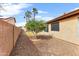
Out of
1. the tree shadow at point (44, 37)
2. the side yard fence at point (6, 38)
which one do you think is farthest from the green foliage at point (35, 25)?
the side yard fence at point (6, 38)

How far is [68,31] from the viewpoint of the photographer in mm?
3709

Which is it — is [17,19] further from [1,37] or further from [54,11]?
[54,11]

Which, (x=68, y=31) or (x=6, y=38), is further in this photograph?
(x=68, y=31)

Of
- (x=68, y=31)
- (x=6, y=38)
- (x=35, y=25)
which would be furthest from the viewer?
(x=68, y=31)

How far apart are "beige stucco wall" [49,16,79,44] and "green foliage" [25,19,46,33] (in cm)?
30

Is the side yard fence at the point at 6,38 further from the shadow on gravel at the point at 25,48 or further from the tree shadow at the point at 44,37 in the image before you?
the tree shadow at the point at 44,37

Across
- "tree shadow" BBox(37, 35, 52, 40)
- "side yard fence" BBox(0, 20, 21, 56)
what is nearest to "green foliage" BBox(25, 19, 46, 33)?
"tree shadow" BBox(37, 35, 52, 40)

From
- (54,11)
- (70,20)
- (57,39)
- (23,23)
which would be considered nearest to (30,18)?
(23,23)

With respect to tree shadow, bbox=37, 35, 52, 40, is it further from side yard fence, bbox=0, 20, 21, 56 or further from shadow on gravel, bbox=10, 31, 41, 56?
side yard fence, bbox=0, 20, 21, 56

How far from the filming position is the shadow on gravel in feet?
11.6

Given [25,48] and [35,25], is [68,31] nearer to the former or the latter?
[35,25]

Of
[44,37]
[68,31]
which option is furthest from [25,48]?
[68,31]

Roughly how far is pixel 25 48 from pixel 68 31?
908 mm

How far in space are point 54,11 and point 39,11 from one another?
0.28m
